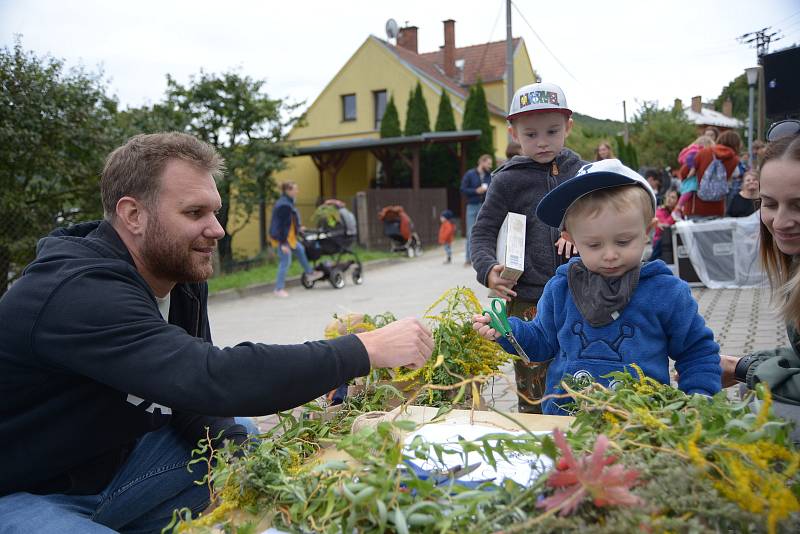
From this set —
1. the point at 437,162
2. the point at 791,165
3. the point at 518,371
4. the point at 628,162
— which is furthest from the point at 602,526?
the point at 628,162

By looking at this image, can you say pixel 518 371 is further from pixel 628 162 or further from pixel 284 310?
pixel 628 162

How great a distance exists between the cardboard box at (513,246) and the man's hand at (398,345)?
1.22 metres

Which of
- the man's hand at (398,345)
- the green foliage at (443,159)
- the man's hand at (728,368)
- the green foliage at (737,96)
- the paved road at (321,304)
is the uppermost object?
the green foliage at (737,96)

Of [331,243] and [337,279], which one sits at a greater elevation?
[331,243]

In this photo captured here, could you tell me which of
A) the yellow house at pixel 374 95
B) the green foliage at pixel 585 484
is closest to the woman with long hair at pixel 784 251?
the green foliage at pixel 585 484

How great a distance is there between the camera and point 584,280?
7.93 feet

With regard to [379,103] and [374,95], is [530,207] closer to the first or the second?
[379,103]

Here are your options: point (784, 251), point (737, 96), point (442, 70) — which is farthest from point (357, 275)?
point (737, 96)

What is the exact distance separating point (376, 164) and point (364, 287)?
59.5ft

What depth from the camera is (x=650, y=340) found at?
2.29 metres

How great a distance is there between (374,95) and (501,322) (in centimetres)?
3370

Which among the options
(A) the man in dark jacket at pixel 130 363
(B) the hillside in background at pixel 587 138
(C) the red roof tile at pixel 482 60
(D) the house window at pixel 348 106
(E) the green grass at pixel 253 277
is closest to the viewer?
(A) the man in dark jacket at pixel 130 363

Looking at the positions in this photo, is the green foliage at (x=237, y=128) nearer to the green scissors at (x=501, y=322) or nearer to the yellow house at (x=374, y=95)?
the yellow house at (x=374, y=95)

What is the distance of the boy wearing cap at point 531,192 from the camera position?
10.4 feet
